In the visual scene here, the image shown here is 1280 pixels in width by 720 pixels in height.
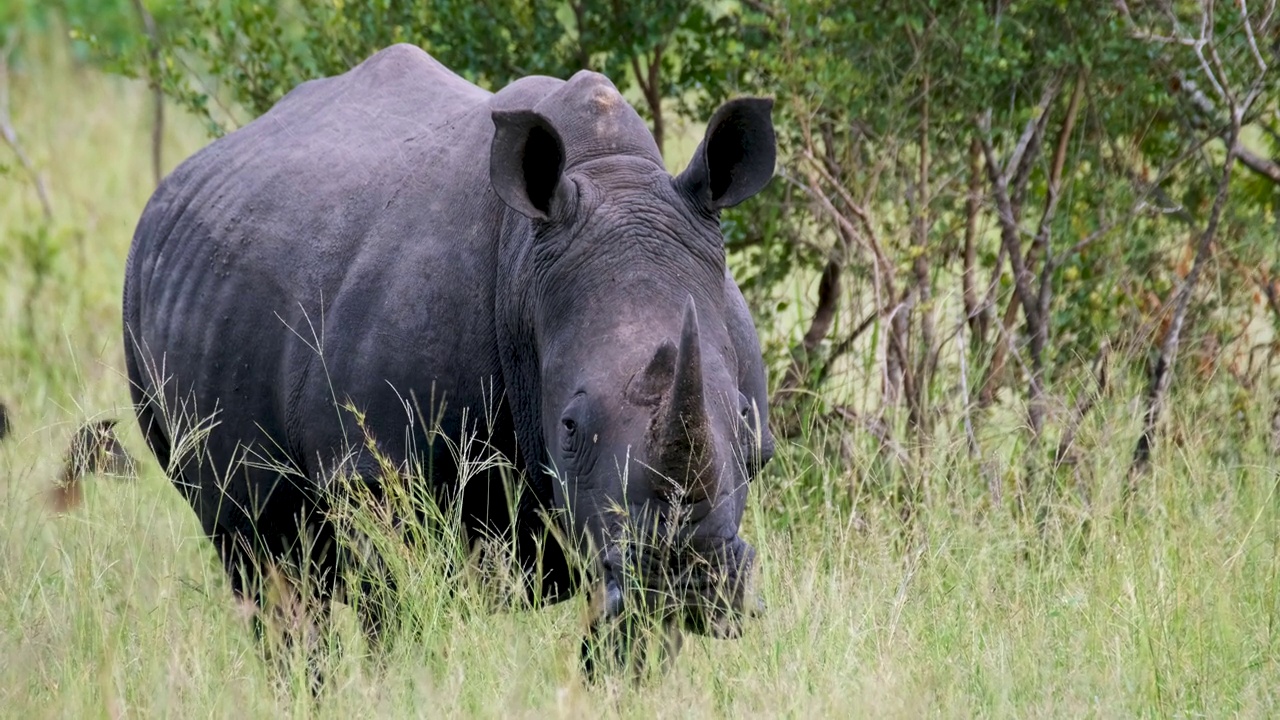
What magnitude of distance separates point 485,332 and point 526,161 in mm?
482

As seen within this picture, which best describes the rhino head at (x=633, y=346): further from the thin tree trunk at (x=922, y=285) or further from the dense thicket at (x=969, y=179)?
the thin tree trunk at (x=922, y=285)

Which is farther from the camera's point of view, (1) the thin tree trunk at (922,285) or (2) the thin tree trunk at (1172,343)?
(1) the thin tree trunk at (922,285)

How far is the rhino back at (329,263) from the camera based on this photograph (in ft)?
14.9

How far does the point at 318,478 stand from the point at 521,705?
1243 millimetres

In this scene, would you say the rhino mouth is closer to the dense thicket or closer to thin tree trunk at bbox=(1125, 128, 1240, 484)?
the dense thicket

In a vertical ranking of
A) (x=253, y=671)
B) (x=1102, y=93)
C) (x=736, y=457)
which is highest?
(x=1102, y=93)

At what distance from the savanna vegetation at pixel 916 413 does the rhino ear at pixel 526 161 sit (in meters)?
0.93

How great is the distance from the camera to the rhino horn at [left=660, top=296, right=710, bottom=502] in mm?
3691

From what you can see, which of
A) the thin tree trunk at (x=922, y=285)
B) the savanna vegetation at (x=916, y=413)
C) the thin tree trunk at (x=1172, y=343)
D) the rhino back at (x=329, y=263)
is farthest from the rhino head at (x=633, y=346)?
the thin tree trunk at (x=1172, y=343)

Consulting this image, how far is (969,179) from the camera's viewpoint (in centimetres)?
670

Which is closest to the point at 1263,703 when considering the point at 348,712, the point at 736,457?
the point at 736,457

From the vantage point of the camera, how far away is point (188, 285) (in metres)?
5.50

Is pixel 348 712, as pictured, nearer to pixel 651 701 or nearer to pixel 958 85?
pixel 651 701

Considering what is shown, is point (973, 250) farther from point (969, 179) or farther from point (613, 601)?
point (613, 601)
